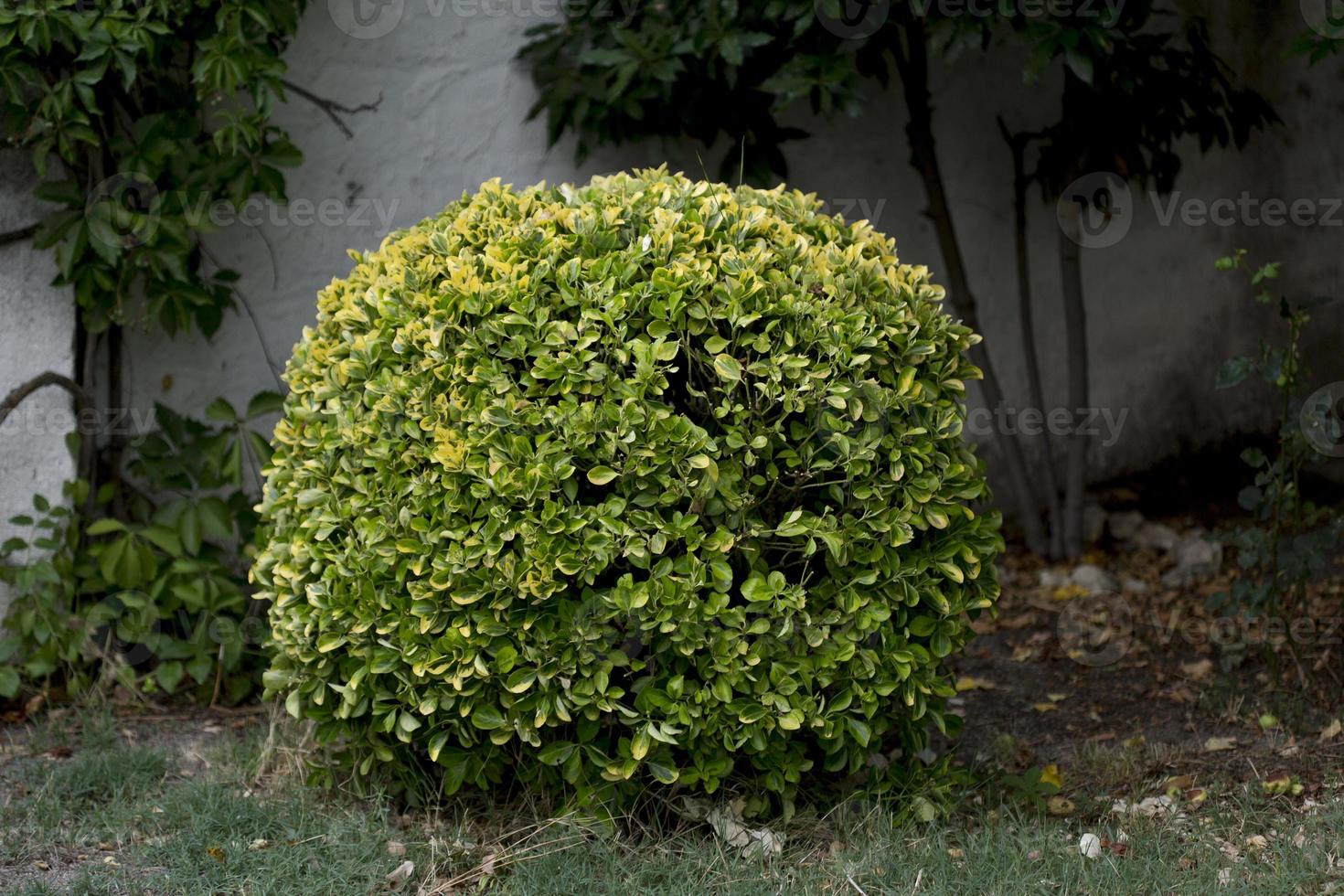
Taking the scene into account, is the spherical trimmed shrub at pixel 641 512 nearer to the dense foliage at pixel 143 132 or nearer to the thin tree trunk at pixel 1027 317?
the dense foliage at pixel 143 132

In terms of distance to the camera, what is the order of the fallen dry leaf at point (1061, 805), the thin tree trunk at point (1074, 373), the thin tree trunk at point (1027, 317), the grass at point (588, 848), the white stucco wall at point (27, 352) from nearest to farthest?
1. the grass at point (588, 848)
2. the fallen dry leaf at point (1061, 805)
3. the white stucco wall at point (27, 352)
4. the thin tree trunk at point (1074, 373)
5. the thin tree trunk at point (1027, 317)

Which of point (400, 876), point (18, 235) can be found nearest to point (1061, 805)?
point (400, 876)

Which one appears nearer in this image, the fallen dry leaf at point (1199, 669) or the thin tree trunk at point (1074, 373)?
the fallen dry leaf at point (1199, 669)

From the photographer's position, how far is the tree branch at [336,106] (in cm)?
448

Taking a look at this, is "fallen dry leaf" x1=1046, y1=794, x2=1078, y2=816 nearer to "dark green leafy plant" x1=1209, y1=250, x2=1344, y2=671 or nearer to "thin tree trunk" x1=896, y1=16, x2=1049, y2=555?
"dark green leafy plant" x1=1209, y1=250, x2=1344, y2=671

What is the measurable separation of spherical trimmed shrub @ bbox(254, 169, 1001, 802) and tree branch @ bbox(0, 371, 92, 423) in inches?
55.7

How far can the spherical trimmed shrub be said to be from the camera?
9.20 ft

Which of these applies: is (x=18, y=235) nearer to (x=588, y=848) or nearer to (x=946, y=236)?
(x=588, y=848)

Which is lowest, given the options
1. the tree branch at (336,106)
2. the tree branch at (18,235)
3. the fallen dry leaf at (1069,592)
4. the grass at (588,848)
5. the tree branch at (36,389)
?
the grass at (588,848)

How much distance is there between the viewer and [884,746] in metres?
3.41

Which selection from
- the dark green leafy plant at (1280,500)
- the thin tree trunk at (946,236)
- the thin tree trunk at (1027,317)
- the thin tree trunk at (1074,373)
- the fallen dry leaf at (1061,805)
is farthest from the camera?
the thin tree trunk at (1027,317)

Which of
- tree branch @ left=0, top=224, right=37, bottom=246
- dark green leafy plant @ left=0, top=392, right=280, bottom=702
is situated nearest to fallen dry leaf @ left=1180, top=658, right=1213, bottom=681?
dark green leafy plant @ left=0, top=392, right=280, bottom=702

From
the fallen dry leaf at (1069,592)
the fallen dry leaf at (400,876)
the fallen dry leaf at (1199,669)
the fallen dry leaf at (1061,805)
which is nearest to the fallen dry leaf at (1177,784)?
the fallen dry leaf at (1061,805)

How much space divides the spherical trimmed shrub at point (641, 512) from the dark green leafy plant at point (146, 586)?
1.04m
